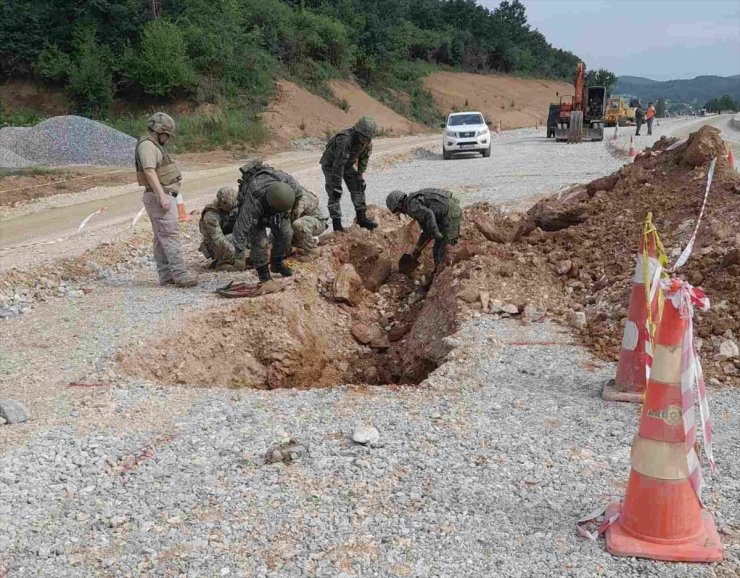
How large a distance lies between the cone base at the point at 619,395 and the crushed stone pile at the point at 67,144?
60.6 ft

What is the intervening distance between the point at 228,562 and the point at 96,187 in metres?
14.9

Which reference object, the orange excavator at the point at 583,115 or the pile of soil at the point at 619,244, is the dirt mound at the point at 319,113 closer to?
the orange excavator at the point at 583,115

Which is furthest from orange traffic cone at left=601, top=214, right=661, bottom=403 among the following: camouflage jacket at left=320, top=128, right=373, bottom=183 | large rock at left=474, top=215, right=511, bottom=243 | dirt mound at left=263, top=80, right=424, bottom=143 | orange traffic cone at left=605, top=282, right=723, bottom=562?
dirt mound at left=263, top=80, right=424, bottom=143

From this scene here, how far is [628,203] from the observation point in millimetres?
8328

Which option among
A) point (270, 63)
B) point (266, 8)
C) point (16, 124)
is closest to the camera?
point (16, 124)

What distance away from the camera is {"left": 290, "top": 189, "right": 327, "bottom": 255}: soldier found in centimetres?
802

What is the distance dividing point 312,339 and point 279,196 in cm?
144

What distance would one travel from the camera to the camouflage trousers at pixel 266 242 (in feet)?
22.3

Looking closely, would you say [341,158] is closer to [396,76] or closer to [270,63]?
[270,63]

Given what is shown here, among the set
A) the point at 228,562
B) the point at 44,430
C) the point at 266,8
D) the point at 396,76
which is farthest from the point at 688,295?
the point at 396,76

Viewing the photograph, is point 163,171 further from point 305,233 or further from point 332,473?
point 332,473

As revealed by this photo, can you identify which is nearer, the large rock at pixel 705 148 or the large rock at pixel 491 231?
the large rock at pixel 705 148

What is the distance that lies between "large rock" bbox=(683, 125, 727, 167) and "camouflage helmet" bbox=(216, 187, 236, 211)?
19.6 feet

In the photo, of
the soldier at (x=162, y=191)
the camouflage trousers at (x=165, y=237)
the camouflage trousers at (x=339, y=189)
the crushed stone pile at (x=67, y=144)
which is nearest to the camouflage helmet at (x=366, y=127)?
the camouflage trousers at (x=339, y=189)
